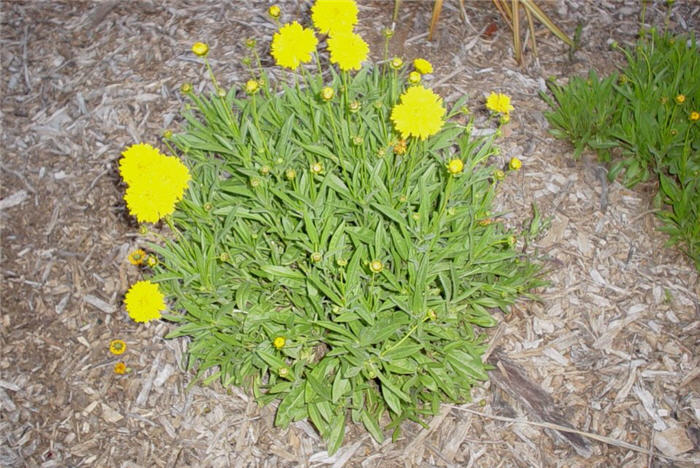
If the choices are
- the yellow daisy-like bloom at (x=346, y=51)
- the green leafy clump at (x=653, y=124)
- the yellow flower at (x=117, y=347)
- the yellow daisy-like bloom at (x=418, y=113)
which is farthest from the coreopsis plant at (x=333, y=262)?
the green leafy clump at (x=653, y=124)

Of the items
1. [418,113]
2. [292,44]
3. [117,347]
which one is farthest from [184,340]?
[418,113]

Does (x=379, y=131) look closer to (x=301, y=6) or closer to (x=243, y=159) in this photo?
(x=243, y=159)

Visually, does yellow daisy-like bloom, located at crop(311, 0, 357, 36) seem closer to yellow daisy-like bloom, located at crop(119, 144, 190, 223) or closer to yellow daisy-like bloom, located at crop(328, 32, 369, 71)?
yellow daisy-like bloom, located at crop(328, 32, 369, 71)

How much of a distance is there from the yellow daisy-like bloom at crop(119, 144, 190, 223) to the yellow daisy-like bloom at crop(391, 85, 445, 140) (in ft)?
2.55

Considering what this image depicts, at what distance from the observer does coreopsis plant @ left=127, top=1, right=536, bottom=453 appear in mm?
2256

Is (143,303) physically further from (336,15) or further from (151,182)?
(336,15)

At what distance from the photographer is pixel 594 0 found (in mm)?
4078

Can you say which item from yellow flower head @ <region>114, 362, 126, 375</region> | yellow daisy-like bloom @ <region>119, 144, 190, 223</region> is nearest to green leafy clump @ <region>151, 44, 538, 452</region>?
yellow daisy-like bloom @ <region>119, 144, 190, 223</region>

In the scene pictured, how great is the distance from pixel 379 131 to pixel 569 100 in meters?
1.41

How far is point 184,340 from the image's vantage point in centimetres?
283

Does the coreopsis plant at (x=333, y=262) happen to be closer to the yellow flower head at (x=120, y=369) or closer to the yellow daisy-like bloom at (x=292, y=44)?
the yellow daisy-like bloom at (x=292, y=44)

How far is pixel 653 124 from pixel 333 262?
80.5 inches

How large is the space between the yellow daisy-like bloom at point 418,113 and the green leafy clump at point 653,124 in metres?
1.66

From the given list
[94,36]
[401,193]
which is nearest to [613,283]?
[401,193]
